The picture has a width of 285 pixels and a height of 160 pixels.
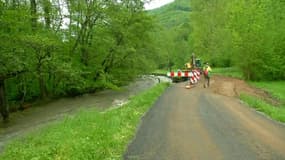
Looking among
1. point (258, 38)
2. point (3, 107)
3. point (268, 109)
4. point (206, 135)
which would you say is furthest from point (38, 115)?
point (258, 38)

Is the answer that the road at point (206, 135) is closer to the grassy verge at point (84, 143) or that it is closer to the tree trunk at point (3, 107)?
the grassy verge at point (84, 143)

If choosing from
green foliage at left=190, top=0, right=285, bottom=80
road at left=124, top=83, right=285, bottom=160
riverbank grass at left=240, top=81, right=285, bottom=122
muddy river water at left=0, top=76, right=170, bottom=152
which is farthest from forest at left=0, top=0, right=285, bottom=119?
riverbank grass at left=240, top=81, right=285, bottom=122

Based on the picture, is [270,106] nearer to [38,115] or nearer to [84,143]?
[84,143]

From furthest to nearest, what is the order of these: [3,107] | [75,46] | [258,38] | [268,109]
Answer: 1. [258,38]
2. [75,46]
3. [3,107]
4. [268,109]

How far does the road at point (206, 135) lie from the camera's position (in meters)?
9.32

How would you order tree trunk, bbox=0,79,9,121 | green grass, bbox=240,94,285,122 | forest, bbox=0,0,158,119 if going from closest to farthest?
1. green grass, bbox=240,94,285,122
2. tree trunk, bbox=0,79,9,121
3. forest, bbox=0,0,158,119

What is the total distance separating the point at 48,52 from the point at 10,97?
225 inches

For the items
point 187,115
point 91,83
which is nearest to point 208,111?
point 187,115

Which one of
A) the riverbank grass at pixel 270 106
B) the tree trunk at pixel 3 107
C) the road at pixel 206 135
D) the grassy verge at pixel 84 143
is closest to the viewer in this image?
the grassy verge at pixel 84 143

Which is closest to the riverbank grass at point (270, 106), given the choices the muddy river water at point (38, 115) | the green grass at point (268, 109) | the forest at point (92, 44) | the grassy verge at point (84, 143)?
the green grass at point (268, 109)

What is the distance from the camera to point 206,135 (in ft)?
38.2

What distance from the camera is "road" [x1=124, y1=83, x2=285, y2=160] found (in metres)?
9.32

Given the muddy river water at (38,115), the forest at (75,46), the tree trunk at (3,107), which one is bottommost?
the muddy river water at (38,115)

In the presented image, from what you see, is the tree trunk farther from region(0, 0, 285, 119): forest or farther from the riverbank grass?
the riverbank grass
